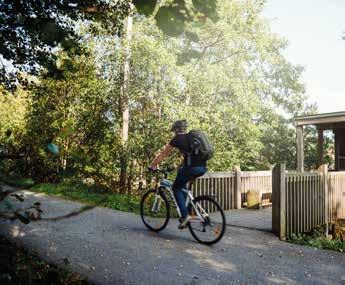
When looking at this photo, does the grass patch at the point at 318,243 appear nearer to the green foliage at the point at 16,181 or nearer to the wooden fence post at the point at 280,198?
the wooden fence post at the point at 280,198

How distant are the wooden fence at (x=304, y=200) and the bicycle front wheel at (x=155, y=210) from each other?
6.52ft

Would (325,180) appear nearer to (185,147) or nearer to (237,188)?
(237,188)

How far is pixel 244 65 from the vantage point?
73.7ft

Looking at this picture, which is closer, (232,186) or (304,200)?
(304,200)

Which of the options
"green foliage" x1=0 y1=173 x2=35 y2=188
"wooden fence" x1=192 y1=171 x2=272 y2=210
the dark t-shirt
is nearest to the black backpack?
the dark t-shirt

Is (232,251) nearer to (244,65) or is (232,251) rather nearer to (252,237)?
(252,237)

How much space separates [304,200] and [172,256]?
357 cm

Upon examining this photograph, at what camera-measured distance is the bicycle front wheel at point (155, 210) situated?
7.08 metres

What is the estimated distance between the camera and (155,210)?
7105 mm

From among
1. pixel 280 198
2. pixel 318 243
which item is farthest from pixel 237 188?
pixel 318 243

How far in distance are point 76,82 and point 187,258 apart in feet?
39.2

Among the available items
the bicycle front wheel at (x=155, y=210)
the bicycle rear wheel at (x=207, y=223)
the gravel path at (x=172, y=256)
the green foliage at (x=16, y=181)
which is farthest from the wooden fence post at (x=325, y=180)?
the green foliage at (x=16, y=181)

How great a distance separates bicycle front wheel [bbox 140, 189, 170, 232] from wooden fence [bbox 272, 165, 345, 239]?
1986 millimetres

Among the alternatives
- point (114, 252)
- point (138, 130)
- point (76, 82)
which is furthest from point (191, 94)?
point (114, 252)
